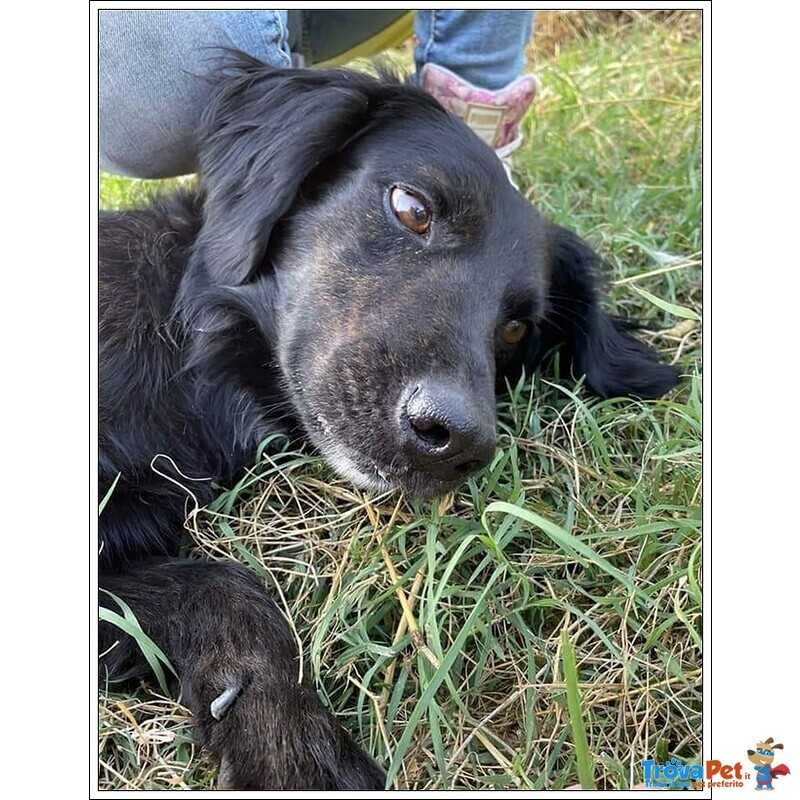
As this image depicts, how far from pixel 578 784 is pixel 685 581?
1.89 feet

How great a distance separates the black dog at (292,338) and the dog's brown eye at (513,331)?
11 mm

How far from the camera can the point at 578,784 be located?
183cm

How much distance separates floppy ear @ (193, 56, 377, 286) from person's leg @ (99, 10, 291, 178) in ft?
0.71

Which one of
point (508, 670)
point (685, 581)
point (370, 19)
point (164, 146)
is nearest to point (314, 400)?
point (508, 670)

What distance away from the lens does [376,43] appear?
3564 millimetres

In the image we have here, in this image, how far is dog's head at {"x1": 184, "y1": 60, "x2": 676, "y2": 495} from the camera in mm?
2061

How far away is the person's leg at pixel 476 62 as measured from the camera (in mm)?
3342

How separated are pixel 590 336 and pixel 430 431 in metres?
1.11

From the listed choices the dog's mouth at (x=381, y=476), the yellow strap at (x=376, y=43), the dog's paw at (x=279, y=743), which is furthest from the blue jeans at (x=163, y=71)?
the dog's paw at (x=279, y=743)

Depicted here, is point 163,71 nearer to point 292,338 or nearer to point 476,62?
point 292,338
